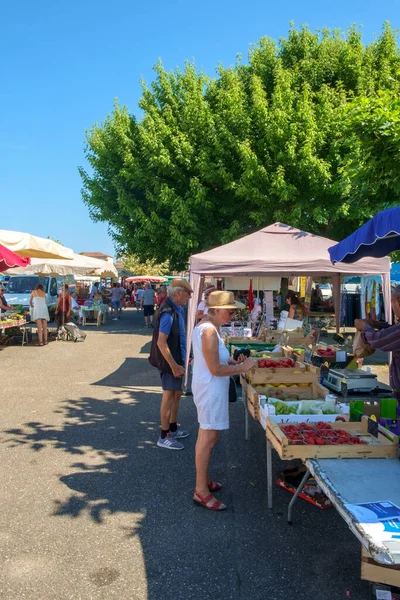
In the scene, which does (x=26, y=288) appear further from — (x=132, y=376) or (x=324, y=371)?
(x=324, y=371)

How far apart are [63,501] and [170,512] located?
959mm

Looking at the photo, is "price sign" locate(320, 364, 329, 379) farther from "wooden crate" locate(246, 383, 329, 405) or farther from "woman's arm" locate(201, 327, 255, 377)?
"woman's arm" locate(201, 327, 255, 377)

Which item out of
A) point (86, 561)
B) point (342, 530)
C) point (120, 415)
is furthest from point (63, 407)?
point (342, 530)

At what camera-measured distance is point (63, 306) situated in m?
15.3

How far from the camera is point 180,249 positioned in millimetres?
16703

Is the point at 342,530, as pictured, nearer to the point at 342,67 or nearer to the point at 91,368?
the point at 91,368

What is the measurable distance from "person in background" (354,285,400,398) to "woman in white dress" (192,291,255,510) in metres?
1.21

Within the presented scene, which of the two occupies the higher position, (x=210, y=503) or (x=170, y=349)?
(x=170, y=349)

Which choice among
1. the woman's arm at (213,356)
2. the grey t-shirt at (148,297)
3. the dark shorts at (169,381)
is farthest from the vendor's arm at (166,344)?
the grey t-shirt at (148,297)

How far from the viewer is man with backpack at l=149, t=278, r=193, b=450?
4934mm

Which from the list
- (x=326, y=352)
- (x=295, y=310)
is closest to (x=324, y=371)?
(x=326, y=352)

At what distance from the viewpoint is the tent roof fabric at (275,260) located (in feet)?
23.7

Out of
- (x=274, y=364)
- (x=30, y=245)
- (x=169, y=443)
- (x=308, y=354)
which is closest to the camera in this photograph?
(x=169, y=443)

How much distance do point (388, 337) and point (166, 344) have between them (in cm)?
219
